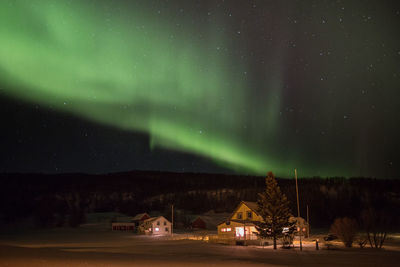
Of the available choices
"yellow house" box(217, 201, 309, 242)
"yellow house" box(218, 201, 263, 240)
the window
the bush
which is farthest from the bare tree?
the window

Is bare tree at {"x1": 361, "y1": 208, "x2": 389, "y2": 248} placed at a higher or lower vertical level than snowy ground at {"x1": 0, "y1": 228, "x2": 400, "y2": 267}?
higher

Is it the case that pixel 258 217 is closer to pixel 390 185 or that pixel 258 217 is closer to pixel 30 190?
pixel 390 185

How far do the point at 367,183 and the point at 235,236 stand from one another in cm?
15574

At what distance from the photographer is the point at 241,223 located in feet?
196

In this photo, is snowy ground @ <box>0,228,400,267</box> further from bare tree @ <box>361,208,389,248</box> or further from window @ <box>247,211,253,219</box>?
window @ <box>247,211,253,219</box>

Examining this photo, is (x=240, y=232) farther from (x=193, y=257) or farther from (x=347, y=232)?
(x=193, y=257)

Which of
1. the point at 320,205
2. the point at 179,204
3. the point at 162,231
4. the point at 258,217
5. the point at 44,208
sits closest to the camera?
the point at 258,217

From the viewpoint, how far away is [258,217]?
199 ft

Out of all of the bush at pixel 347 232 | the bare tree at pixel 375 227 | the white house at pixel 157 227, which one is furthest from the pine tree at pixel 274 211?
the white house at pixel 157 227

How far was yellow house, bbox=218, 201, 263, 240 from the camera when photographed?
5925cm

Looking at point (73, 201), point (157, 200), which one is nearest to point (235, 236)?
point (157, 200)

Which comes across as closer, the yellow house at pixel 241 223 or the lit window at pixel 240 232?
the yellow house at pixel 241 223

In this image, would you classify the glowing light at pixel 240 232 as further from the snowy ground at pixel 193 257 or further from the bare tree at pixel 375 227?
the snowy ground at pixel 193 257

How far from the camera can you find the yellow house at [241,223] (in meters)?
59.2
